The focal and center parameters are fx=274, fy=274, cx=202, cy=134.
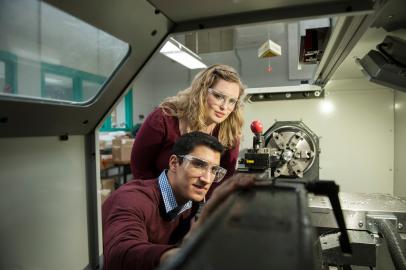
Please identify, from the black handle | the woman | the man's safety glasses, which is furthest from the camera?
the woman

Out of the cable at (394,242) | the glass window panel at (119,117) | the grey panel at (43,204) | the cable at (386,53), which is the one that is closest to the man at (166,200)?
the grey panel at (43,204)

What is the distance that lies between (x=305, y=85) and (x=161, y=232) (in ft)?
5.61

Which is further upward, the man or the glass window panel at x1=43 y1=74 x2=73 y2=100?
the glass window panel at x1=43 y1=74 x2=73 y2=100

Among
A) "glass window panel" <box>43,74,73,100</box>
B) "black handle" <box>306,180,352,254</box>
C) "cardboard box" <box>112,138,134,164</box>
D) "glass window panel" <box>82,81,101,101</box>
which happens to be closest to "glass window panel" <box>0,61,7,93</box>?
"glass window panel" <box>43,74,73,100</box>

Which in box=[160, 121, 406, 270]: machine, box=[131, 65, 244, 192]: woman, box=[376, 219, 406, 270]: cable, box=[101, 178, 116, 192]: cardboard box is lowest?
box=[101, 178, 116, 192]: cardboard box

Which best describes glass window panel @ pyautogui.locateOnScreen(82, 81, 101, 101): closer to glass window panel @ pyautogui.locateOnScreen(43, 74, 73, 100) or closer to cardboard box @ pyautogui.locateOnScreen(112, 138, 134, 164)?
glass window panel @ pyautogui.locateOnScreen(43, 74, 73, 100)

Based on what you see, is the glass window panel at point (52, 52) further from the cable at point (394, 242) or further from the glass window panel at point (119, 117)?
the glass window panel at point (119, 117)

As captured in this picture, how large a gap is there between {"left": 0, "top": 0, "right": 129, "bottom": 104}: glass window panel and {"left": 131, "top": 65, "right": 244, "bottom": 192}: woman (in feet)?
1.68

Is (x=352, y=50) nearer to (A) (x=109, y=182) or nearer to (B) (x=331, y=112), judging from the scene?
(B) (x=331, y=112)

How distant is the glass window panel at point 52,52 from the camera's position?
0.68m

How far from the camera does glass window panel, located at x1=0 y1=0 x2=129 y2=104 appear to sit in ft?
2.23

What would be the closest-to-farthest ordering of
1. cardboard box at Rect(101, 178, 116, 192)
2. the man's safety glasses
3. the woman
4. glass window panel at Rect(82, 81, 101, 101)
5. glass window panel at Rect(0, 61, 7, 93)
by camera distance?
glass window panel at Rect(0, 61, 7, 93) → glass window panel at Rect(82, 81, 101, 101) → the man's safety glasses → the woman → cardboard box at Rect(101, 178, 116, 192)

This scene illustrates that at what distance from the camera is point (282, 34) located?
14.0ft

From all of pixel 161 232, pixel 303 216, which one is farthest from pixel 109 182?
pixel 303 216
